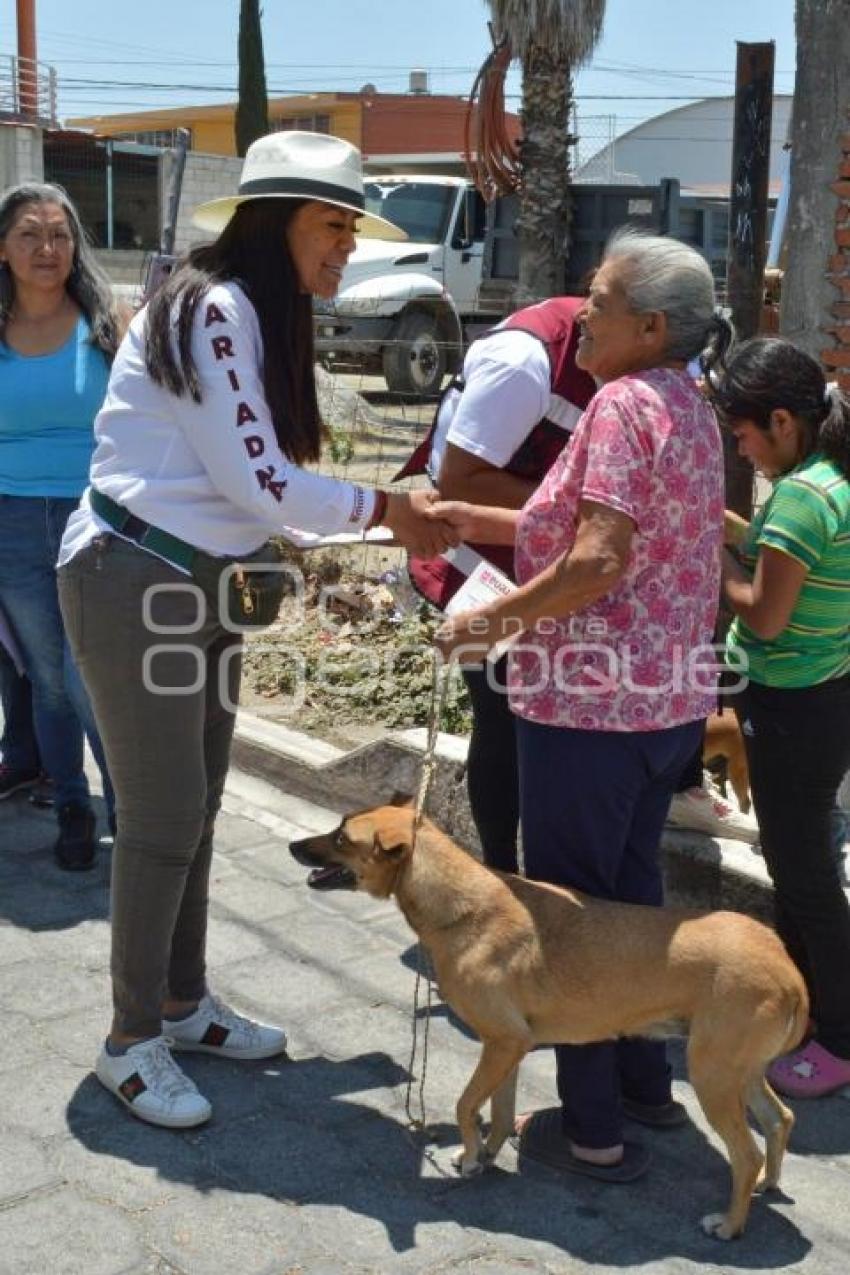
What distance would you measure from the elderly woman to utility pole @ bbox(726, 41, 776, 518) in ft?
7.58

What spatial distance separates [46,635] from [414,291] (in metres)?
13.0

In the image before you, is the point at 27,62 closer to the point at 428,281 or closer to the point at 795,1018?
the point at 428,281

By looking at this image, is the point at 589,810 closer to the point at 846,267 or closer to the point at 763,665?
the point at 763,665

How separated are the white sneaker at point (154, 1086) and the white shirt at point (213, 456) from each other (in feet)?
3.67

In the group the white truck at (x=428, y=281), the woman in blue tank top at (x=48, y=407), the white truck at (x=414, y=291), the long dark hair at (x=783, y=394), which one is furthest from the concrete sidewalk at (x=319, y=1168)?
the white truck at (x=414, y=291)

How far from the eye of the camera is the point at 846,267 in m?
5.68

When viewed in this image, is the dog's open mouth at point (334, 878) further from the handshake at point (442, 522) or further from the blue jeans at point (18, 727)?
the blue jeans at point (18, 727)

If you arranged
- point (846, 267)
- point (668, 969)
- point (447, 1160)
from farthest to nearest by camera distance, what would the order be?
point (846, 267)
point (447, 1160)
point (668, 969)

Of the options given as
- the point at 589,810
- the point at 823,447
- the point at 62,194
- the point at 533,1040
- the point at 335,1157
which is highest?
the point at 62,194

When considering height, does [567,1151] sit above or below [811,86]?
below

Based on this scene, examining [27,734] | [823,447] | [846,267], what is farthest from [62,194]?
[846,267]

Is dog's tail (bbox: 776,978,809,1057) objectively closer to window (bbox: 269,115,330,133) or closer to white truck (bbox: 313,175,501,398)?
white truck (bbox: 313,175,501,398)

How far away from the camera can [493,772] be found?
12.3 feet

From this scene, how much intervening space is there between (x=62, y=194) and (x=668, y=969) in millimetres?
3068
